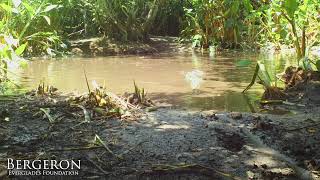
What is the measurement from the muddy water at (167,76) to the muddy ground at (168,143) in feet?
3.36

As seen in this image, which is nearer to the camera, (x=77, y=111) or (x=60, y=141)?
(x=60, y=141)

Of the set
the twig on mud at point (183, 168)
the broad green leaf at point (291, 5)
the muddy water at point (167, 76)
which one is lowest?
the twig on mud at point (183, 168)

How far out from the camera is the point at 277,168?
3242 mm

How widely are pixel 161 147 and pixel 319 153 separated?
1.17 m

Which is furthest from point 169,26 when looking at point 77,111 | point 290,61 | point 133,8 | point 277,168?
point 277,168

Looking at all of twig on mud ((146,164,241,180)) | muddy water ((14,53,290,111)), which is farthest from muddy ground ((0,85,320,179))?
muddy water ((14,53,290,111))

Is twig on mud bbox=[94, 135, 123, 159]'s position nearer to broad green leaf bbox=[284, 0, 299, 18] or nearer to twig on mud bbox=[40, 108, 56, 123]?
twig on mud bbox=[40, 108, 56, 123]

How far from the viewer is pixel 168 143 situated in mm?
3598

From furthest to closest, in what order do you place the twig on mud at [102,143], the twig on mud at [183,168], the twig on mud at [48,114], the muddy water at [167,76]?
the muddy water at [167,76], the twig on mud at [48,114], the twig on mud at [102,143], the twig on mud at [183,168]

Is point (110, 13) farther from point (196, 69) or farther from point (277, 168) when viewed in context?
point (277, 168)

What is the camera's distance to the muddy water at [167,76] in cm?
580

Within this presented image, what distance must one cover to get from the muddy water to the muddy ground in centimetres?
102

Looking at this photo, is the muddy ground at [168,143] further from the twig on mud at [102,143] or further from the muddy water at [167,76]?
the muddy water at [167,76]

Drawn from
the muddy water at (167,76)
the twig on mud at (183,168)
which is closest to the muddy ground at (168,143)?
the twig on mud at (183,168)
